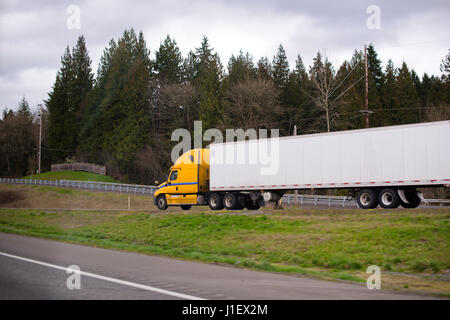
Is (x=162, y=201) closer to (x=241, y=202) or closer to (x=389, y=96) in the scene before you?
(x=241, y=202)

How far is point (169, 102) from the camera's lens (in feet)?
243

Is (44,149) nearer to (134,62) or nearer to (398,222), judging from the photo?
(134,62)

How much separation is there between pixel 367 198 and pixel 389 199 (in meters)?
1.06

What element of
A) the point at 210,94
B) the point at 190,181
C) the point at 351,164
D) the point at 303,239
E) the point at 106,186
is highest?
the point at 210,94

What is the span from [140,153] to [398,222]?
60.7 metres

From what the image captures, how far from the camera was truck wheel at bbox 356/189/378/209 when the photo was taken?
22562 mm

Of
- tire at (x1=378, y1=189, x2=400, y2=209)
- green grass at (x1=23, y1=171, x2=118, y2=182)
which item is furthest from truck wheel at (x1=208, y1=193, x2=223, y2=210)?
green grass at (x1=23, y1=171, x2=118, y2=182)

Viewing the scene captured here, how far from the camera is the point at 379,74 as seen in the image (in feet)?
258

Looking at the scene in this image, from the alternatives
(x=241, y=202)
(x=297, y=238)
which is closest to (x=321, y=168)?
(x=241, y=202)

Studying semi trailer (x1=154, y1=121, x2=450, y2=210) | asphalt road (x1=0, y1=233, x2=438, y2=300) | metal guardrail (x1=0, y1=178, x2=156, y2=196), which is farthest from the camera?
metal guardrail (x1=0, y1=178, x2=156, y2=196)

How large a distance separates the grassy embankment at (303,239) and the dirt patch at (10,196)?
30.7m

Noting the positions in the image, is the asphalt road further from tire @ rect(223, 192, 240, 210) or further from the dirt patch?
the dirt patch

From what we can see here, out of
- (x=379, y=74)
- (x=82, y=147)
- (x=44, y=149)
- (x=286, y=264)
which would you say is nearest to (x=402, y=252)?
(x=286, y=264)

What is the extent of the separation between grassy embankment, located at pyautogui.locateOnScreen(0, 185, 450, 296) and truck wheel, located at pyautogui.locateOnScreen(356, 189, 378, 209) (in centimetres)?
179
